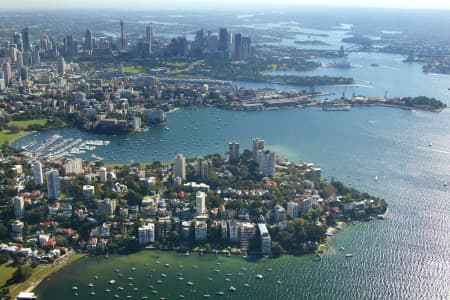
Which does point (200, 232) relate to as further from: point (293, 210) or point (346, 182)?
point (346, 182)

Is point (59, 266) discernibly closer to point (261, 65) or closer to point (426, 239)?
point (426, 239)

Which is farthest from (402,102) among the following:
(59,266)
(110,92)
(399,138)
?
(59,266)

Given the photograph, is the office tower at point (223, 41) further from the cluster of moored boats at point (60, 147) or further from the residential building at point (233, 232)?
the residential building at point (233, 232)

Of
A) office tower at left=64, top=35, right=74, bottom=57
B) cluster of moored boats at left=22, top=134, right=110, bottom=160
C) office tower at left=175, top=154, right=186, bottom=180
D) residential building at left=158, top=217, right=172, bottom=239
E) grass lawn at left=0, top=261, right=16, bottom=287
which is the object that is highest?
office tower at left=64, top=35, right=74, bottom=57

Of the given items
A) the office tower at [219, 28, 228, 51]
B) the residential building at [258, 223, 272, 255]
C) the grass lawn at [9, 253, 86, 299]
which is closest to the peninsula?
the residential building at [258, 223, 272, 255]

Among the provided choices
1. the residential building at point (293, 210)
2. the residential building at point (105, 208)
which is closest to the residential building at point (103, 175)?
the residential building at point (105, 208)

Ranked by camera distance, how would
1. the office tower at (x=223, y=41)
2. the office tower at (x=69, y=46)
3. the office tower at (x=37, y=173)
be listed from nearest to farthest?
the office tower at (x=37, y=173) < the office tower at (x=69, y=46) < the office tower at (x=223, y=41)

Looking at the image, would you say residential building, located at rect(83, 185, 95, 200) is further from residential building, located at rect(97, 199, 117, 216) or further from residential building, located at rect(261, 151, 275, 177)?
residential building, located at rect(261, 151, 275, 177)
